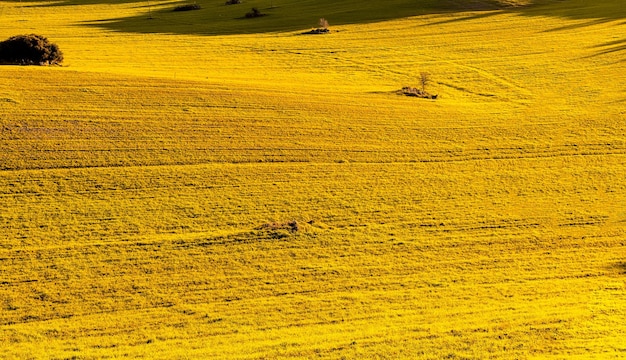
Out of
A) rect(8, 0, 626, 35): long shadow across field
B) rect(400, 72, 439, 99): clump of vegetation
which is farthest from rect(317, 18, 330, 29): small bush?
rect(400, 72, 439, 99): clump of vegetation

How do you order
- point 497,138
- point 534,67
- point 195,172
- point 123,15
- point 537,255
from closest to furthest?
point 537,255, point 195,172, point 497,138, point 534,67, point 123,15

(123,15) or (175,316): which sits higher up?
(123,15)

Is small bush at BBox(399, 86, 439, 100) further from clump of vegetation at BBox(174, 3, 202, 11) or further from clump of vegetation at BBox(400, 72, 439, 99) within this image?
clump of vegetation at BBox(174, 3, 202, 11)

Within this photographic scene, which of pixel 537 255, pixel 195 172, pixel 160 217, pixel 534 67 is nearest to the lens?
pixel 537 255

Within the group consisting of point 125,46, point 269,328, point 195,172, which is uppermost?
point 125,46

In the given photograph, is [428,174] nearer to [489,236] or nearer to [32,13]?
[489,236]

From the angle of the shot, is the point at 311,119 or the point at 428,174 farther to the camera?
the point at 311,119

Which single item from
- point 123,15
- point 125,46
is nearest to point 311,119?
point 125,46
